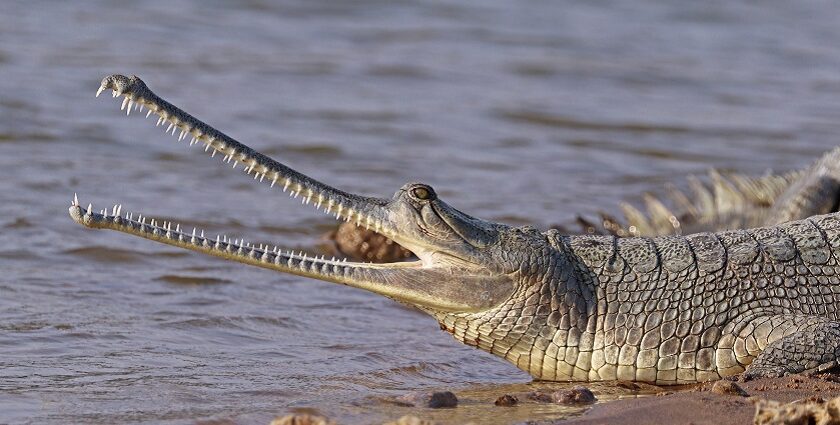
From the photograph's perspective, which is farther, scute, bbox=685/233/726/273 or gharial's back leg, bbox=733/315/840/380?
scute, bbox=685/233/726/273

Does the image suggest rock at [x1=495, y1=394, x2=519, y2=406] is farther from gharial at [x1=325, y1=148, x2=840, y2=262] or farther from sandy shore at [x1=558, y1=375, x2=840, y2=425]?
gharial at [x1=325, y1=148, x2=840, y2=262]

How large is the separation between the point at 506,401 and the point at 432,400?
0.88ft

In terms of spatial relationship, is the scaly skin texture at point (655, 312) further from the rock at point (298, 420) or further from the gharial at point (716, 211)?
the gharial at point (716, 211)

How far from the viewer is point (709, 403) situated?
4.22 meters

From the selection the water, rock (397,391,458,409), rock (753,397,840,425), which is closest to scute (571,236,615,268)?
the water

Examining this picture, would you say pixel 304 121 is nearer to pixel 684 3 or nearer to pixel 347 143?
pixel 347 143

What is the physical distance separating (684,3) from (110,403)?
17010 millimetres

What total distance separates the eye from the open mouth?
0.13m

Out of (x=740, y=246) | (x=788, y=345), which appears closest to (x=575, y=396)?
(x=788, y=345)

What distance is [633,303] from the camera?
5.04 meters

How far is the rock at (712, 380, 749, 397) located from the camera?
434 centimetres

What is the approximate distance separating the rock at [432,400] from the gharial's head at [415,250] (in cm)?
46

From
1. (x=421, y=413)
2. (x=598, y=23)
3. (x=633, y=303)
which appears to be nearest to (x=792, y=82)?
(x=598, y=23)

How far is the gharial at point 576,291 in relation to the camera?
4852 millimetres
